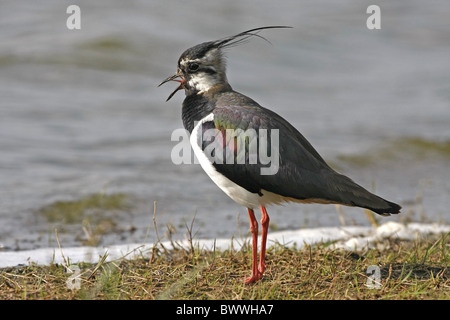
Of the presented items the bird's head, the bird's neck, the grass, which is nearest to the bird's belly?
the bird's neck

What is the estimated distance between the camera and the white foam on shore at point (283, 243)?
5105mm

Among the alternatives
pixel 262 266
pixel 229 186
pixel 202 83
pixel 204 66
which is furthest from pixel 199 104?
pixel 262 266

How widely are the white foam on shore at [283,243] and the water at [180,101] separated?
1.51 ft

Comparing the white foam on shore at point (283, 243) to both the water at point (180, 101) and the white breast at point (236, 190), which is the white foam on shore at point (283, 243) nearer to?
the water at point (180, 101)

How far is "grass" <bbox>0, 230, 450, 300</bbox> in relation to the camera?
384 centimetres

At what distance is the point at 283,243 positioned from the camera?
17.2 feet

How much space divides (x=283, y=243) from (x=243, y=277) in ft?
3.36

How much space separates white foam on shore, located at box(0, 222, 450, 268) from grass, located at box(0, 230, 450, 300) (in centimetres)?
27

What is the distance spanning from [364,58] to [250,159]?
36.6ft

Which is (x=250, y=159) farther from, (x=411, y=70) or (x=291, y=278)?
(x=411, y=70)

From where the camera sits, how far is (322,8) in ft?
55.9

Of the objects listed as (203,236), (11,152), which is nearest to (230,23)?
(11,152)

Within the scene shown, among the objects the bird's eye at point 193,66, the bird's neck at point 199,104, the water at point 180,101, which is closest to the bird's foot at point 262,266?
the bird's neck at point 199,104

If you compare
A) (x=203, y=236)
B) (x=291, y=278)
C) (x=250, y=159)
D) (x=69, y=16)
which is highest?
(x=69, y=16)
